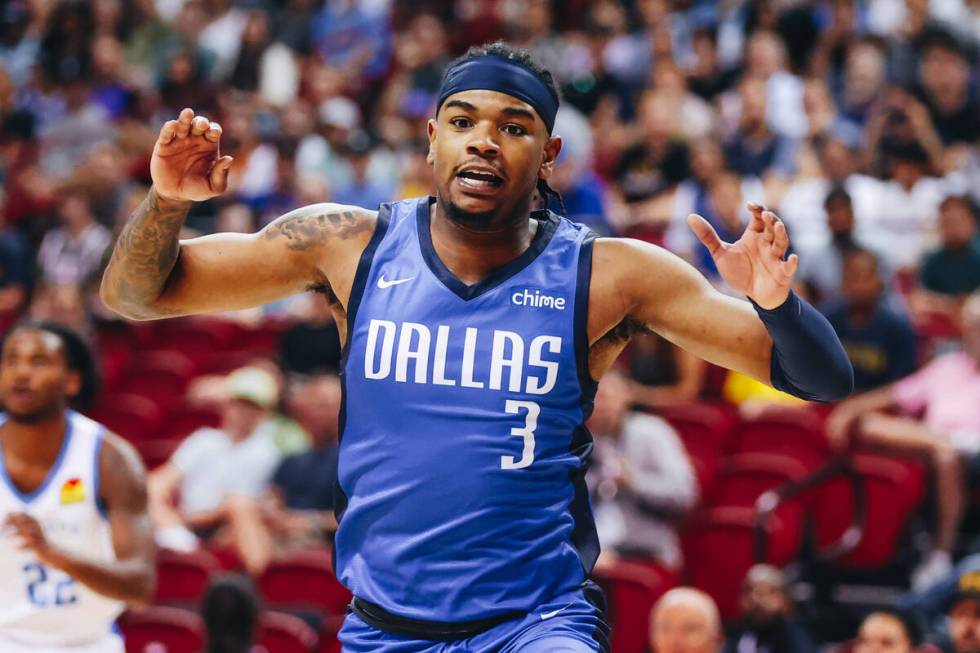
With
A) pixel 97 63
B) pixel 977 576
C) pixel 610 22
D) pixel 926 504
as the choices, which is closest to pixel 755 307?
pixel 977 576

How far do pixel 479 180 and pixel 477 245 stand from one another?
6.8 inches

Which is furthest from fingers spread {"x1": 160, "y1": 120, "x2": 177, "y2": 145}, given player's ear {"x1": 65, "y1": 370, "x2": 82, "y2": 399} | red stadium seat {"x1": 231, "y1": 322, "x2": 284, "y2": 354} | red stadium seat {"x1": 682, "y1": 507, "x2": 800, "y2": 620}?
red stadium seat {"x1": 231, "y1": 322, "x2": 284, "y2": 354}

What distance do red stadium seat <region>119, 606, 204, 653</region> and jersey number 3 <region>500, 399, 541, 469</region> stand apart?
12.0 ft

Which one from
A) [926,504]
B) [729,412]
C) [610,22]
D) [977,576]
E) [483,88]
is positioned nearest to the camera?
[483,88]

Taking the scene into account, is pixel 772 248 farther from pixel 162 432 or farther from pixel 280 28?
pixel 280 28

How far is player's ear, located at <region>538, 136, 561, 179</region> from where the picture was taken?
11.1 feet

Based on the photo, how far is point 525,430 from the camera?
10.3 ft

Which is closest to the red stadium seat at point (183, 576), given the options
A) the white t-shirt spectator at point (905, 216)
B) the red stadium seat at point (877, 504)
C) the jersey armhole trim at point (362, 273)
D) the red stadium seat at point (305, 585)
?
the red stadium seat at point (305, 585)

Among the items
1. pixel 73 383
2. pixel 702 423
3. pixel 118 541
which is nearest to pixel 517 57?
pixel 118 541

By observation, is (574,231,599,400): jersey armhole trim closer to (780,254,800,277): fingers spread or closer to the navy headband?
the navy headband

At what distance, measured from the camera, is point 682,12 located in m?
12.7

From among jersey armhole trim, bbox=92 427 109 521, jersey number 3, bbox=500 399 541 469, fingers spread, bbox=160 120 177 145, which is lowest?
jersey armhole trim, bbox=92 427 109 521

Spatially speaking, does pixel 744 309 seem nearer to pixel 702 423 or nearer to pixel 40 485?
pixel 40 485

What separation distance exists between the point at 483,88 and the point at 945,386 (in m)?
4.82
